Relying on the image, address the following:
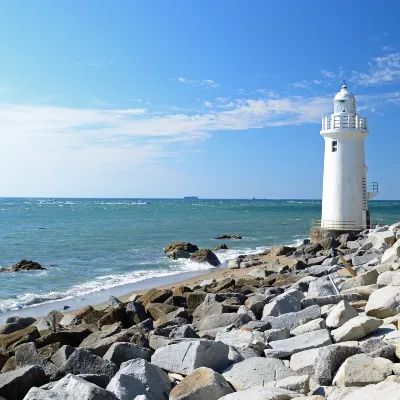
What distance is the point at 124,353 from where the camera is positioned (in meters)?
5.70

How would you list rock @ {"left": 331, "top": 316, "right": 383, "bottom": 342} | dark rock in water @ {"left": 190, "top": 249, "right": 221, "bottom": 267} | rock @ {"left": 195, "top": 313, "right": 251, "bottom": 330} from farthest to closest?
dark rock in water @ {"left": 190, "top": 249, "right": 221, "bottom": 267}, rock @ {"left": 195, "top": 313, "right": 251, "bottom": 330}, rock @ {"left": 331, "top": 316, "right": 383, "bottom": 342}

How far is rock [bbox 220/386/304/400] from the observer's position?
4.12 meters

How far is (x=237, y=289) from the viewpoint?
36.2ft

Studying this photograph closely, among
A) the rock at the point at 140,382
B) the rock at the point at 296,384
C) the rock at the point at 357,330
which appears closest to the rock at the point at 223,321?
the rock at the point at 357,330

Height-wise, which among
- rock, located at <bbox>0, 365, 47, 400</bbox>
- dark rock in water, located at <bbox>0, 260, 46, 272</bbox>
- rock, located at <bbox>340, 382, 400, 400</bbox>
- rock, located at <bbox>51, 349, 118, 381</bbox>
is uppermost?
rock, located at <bbox>340, 382, 400, 400</bbox>

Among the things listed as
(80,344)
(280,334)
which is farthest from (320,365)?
(80,344)

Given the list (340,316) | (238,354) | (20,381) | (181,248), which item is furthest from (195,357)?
(181,248)

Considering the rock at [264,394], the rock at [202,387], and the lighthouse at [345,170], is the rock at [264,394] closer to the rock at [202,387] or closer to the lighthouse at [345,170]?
the rock at [202,387]

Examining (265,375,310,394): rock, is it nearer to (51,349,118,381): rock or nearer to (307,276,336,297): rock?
(51,349,118,381): rock

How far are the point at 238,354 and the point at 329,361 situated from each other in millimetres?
1045

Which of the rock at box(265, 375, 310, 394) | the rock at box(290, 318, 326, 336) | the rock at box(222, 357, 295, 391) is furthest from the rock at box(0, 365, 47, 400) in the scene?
the rock at box(290, 318, 326, 336)

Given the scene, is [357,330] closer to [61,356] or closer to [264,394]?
[264,394]

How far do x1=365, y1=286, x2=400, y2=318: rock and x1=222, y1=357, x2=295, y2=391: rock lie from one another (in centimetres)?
187

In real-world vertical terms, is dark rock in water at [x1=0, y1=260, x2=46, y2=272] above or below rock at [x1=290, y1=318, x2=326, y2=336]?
below
